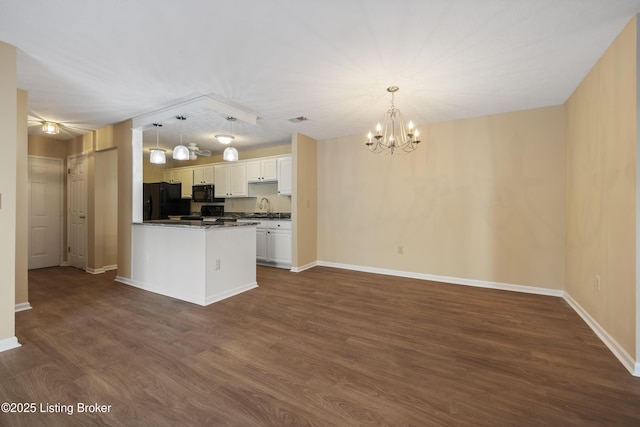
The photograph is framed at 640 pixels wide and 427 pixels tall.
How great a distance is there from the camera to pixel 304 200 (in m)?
5.10

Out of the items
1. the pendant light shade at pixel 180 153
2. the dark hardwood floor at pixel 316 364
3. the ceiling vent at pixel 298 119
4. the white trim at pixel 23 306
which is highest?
the ceiling vent at pixel 298 119

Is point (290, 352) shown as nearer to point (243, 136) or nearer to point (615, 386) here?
point (615, 386)

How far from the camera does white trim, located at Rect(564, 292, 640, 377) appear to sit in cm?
190

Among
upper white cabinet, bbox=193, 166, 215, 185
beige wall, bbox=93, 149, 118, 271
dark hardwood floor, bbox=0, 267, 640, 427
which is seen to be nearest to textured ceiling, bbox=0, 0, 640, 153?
beige wall, bbox=93, 149, 118, 271

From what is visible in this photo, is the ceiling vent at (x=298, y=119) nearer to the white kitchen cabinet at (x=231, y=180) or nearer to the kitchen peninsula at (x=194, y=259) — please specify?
the kitchen peninsula at (x=194, y=259)

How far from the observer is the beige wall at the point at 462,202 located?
365 cm

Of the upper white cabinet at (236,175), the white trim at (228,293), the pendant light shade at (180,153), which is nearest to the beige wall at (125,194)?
the pendant light shade at (180,153)

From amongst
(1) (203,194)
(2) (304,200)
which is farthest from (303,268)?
(1) (203,194)

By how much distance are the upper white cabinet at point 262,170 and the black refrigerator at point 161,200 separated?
2407mm

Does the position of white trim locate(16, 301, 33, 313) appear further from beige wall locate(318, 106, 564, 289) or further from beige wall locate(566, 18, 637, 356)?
beige wall locate(566, 18, 637, 356)

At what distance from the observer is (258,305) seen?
10.6 feet

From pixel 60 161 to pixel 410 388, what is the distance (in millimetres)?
6987

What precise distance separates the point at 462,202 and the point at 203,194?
564 cm

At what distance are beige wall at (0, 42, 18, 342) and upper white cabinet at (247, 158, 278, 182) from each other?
379 centimetres
